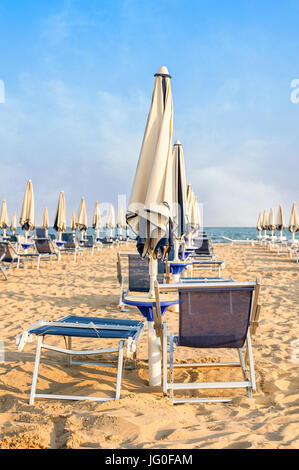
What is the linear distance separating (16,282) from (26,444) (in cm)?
660

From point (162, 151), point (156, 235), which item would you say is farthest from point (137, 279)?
point (162, 151)

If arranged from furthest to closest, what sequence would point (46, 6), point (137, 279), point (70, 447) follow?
point (46, 6) < point (137, 279) < point (70, 447)

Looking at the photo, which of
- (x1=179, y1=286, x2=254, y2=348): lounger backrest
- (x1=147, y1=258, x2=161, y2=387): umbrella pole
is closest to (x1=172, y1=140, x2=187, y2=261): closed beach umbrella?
(x1=147, y1=258, x2=161, y2=387): umbrella pole

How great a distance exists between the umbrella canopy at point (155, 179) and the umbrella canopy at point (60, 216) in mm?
11810

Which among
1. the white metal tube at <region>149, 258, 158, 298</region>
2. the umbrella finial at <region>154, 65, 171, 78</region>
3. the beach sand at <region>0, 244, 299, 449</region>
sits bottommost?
the beach sand at <region>0, 244, 299, 449</region>

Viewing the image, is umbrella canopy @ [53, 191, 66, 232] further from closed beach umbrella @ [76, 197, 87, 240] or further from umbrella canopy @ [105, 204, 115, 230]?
umbrella canopy @ [105, 204, 115, 230]

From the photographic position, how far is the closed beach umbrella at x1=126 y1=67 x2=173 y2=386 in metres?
2.62

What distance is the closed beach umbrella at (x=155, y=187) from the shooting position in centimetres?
262

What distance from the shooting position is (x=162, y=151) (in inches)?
104

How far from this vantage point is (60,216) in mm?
14289

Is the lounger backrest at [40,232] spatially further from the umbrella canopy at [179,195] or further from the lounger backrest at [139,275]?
the lounger backrest at [139,275]

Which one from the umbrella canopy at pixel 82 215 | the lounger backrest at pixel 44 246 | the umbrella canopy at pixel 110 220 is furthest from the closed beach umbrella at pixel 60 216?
the umbrella canopy at pixel 110 220

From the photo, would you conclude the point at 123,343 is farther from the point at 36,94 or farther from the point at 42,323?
the point at 36,94

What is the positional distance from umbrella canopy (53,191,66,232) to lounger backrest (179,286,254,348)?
40.4 feet
